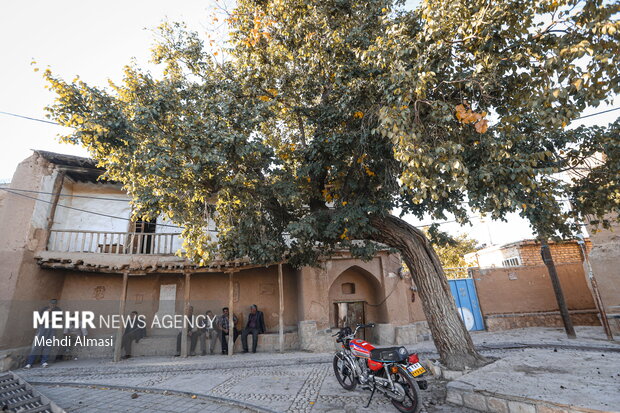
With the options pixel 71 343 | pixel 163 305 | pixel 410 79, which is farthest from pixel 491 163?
pixel 71 343

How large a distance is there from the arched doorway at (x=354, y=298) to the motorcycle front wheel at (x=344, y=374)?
6.82 metres

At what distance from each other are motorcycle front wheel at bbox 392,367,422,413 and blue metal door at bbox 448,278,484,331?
1064 cm

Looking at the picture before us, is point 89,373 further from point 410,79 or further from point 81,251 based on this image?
point 410,79

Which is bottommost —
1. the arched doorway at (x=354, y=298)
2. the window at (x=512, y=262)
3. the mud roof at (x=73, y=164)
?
the arched doorway at (x=354, y=298)

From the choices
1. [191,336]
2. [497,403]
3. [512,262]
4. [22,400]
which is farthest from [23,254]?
[512,262]

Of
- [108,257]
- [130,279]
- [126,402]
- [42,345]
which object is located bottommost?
[126,402]

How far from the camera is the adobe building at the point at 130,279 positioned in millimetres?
10547

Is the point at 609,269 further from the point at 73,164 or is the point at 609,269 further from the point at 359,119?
the point at 73,164

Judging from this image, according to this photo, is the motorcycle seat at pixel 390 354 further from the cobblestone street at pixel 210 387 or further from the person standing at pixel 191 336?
the person standing at pixel 191 336

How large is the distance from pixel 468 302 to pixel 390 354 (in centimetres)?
1134

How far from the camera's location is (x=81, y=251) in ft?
37.3

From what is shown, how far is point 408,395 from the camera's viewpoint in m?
4.78

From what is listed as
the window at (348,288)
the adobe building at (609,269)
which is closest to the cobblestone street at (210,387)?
the window at (348,288)

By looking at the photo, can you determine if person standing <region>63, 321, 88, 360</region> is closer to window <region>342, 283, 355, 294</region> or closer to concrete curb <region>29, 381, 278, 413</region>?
concrete curb <region>29, 381, 278, 413</region>
